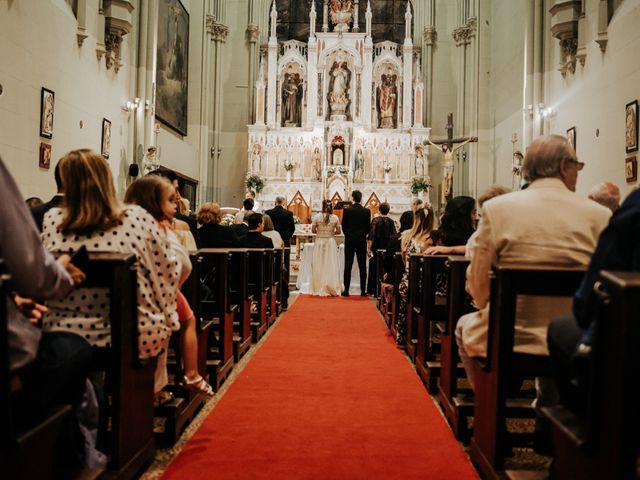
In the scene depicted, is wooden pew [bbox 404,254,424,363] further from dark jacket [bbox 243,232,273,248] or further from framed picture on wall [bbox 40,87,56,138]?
framed picture on wall [bbox 40,87,56,138]

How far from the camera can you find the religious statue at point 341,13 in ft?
61.9

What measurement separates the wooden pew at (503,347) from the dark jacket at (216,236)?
365cm

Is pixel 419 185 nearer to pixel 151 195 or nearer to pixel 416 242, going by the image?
pixel 416 242

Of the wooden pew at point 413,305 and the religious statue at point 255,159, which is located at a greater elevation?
the religious statue at point 255,159

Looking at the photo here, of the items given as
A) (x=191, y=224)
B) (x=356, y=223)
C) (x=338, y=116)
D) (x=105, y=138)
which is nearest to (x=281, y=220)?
(x=356, y=223)

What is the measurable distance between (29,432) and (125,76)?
37.5 feet

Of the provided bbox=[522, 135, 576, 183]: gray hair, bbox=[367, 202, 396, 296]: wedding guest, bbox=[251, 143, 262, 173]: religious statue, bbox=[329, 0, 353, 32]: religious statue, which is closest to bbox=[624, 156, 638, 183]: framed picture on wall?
bbox=[367, 202, 396, 296]: wedding guest

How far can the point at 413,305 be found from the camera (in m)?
5.37

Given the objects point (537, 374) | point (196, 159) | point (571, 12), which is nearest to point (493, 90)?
point (571, 12)

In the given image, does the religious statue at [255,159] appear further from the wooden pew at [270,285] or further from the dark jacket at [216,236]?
the dark jacket at [216,236]

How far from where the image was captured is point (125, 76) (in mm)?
12133

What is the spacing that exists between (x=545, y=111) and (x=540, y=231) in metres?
10.5

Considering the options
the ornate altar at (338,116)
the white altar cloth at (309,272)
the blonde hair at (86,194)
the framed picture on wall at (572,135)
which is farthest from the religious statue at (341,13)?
the blonde hair at (86,194)

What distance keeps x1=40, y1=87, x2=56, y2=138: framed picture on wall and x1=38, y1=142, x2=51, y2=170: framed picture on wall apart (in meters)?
0.14
